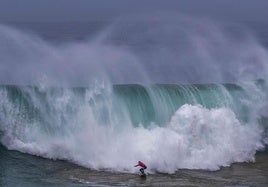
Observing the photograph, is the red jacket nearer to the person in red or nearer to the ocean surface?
the person in red

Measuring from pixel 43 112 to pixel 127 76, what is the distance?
15.8 ft

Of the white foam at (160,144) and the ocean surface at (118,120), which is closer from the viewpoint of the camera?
the ocean surface at (118,120)

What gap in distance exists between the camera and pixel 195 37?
29.6 metres

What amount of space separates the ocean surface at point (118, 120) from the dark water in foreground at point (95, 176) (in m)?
0.03

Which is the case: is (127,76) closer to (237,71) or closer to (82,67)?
(82,67)

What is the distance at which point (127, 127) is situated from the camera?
69.9 feet

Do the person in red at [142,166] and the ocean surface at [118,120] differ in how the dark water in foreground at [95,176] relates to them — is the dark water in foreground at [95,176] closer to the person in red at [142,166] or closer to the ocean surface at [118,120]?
the ocean surface at [118,120]

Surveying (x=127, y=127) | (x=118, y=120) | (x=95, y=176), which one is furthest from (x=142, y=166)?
(x=118, y=120)

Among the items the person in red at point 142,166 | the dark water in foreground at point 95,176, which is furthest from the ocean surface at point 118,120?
the person in red at point 142,166

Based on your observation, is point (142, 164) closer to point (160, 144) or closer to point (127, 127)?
point (160, 144)

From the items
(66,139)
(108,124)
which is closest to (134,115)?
(108,124)

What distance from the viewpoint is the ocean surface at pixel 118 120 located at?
18.8 metres

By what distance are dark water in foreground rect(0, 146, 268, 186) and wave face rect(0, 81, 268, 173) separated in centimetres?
54

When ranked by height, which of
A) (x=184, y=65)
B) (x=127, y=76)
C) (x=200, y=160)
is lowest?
(x=200, y=160)
